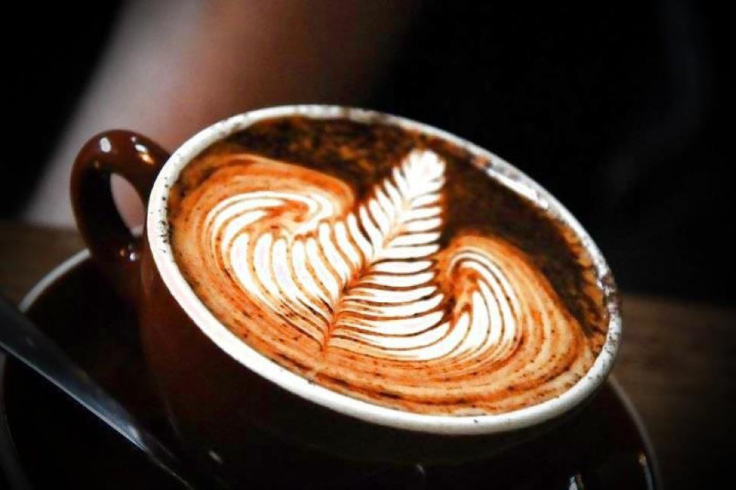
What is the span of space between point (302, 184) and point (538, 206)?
0.75 ft

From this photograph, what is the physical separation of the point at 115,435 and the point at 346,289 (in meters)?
0.21

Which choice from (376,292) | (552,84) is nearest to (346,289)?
(376,292)

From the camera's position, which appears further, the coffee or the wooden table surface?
the wooden table surface

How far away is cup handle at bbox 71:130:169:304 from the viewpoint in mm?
615

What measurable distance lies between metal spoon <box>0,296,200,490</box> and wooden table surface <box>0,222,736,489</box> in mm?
193

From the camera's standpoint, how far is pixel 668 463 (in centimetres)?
80

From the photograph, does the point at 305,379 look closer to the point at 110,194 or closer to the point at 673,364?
the point at 110,194

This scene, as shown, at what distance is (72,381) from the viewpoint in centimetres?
58

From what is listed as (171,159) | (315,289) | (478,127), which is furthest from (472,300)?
(478,127)

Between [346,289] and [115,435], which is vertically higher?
[346,289]

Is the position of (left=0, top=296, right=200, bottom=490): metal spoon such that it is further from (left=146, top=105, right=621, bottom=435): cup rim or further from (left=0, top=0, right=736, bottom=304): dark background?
(left=0, top=0, right=736, bottom=304): dark background

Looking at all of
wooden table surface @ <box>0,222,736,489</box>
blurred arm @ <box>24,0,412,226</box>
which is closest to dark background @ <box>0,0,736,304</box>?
blurred arm @ <box>24,0,412,226</box>

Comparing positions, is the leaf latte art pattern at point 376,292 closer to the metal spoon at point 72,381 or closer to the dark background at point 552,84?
the metal spoon at point 72,381

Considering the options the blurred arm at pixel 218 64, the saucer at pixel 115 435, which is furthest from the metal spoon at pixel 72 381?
the blurred arm at pixel 218 64
